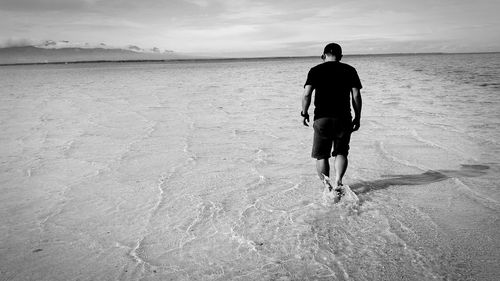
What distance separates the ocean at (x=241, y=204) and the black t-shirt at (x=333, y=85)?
42.8 inches

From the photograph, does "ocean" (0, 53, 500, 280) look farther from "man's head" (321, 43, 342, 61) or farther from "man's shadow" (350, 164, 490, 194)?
"man's head" (321, 43, 342, 61)

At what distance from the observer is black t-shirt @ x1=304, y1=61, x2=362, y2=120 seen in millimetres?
3676

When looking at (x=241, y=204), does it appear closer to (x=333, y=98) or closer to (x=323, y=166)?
(x=323, y=166)

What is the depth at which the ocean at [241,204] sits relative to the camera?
2.81 meters

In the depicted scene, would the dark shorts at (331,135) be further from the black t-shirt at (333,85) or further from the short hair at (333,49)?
the short hair at (333,49)

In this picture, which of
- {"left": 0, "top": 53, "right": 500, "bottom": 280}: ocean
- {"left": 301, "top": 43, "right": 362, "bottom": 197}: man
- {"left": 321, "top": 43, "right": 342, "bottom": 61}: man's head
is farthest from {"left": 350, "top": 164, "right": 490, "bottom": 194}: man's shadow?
{"left": 321, "top": 43, "right": 342, "bottom": 61}: man's head

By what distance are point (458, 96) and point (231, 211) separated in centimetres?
1193

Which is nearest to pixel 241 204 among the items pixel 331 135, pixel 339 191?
pixel 339 191

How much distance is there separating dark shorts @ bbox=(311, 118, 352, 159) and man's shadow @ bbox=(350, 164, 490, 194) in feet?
2.44

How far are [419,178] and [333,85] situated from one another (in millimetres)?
2033

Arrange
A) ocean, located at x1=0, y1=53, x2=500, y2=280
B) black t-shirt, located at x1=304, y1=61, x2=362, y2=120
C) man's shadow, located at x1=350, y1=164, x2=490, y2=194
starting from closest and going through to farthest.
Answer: ocean, located at x1=0, y1=53, x2=500, y2=280, black t-shirt, located at x1=304, y1=61, x2=362, y2=120, man's shadow, located at x1=350, y1=164, x2=490, y2=194

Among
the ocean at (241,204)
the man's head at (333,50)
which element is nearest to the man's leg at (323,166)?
the ocean at (241,204)

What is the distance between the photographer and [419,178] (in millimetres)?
4664

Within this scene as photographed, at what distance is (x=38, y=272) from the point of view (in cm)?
275
